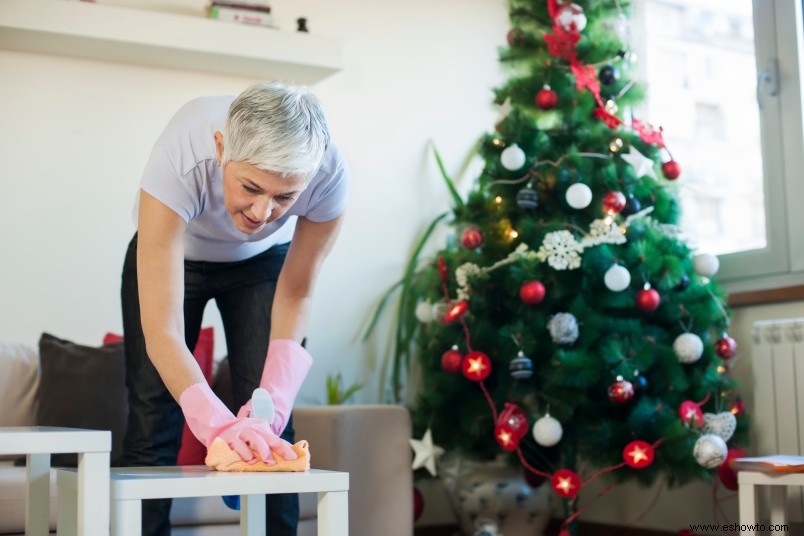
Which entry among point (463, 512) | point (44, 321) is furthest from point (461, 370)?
point (44, 321)

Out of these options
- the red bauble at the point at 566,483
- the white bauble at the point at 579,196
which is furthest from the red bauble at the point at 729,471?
the white bauble at the point at 579,196

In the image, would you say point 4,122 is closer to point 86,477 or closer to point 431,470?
point 431,470

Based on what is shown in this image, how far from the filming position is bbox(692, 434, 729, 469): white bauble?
8.02 ft

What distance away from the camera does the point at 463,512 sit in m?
3.10

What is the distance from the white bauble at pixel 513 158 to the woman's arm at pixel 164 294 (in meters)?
1.44

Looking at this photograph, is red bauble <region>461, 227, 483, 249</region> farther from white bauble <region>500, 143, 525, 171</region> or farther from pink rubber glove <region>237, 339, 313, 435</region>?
pink rubber glove <region>237, 339, 313, 435</region>

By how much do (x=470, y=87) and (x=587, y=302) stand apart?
141cm

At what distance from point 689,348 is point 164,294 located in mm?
1566

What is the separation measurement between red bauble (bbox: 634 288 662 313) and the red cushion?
1184mm

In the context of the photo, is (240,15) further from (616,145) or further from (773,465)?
(773,465)

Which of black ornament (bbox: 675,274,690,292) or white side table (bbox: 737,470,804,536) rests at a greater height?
black ornament (bbox: 675,274,690,292)

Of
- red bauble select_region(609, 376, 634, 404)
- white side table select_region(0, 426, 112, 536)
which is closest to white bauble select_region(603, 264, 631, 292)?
red bauble select_region(609, 376, 634, 404)

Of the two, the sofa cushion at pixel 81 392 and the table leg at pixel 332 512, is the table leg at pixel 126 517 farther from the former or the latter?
the sofa cushion at pixel 81 392

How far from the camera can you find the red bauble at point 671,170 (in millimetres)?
2836
